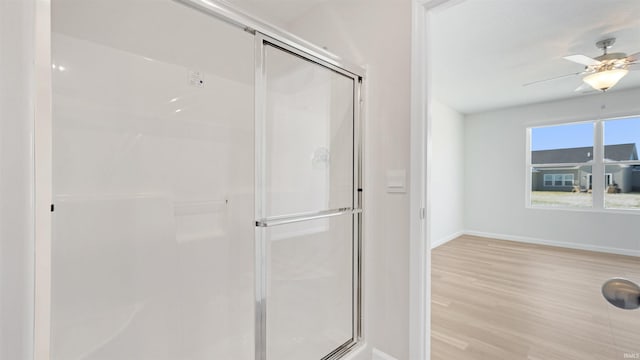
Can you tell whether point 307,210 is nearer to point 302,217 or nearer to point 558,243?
point 302,217

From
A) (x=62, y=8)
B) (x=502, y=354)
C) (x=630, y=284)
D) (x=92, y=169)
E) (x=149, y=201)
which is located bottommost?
(x=502, y=354)

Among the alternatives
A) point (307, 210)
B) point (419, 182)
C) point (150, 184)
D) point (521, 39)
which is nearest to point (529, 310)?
point (419, 182)

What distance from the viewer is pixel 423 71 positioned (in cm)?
158

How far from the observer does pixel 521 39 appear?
8.64 ft

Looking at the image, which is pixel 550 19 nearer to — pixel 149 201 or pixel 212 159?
pixel 212 159

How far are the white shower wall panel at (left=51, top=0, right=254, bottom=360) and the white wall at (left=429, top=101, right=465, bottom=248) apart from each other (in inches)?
141

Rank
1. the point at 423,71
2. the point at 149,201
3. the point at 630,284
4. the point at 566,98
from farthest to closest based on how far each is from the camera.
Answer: the point at 566,98 → the point at 149,201 → the point at 423,71 → the point at 630,284

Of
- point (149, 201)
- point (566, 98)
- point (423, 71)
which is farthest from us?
point (566, 98)

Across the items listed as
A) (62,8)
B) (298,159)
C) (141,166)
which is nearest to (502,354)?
(298,159)

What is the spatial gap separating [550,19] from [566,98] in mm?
3043

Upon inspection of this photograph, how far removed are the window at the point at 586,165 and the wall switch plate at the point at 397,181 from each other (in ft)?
15.4

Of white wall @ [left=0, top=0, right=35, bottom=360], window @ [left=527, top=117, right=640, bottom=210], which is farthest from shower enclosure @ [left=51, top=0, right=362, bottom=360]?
window @ [left=527, top=117, right=640, bottom=210]

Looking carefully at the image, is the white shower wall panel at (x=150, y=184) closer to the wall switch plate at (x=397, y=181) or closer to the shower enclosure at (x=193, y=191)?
the shower enclosure at (x=193, y=191)

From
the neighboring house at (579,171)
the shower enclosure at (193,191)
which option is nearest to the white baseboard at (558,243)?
the neighboring house at (579,171)
